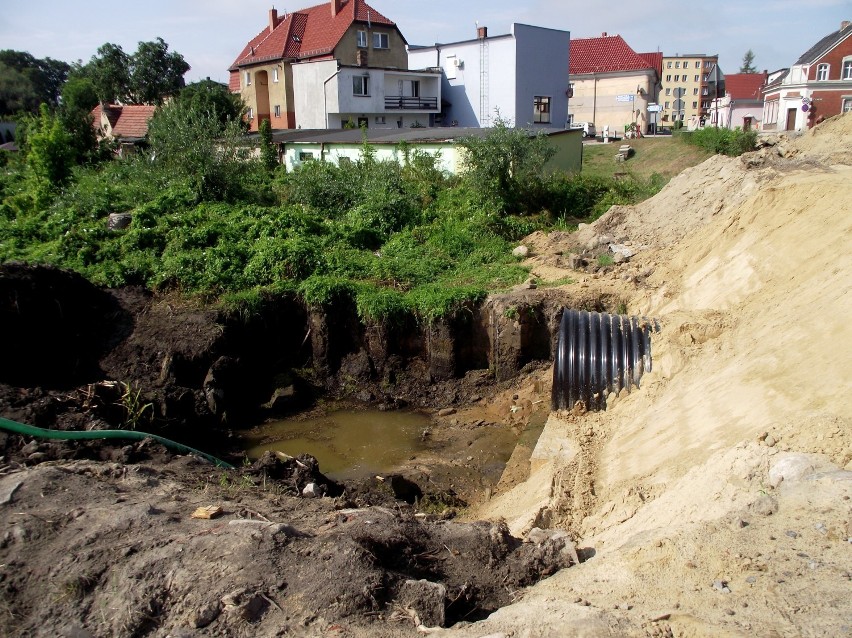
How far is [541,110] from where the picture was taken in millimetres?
38688

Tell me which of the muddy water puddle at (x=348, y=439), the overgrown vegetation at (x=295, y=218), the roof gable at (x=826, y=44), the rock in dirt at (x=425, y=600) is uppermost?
the roof gable at (x=826, y=44)

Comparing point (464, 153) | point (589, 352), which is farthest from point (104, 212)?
point (589, 352)

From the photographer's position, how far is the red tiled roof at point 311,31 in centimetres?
3819

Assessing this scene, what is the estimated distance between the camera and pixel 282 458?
1014 centimetres

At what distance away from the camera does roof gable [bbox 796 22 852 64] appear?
133 ft

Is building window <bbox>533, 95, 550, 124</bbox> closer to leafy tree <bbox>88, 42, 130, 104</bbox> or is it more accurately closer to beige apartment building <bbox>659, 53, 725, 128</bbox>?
leafy tree <bbox>88, 42, 130, 104</bbox>

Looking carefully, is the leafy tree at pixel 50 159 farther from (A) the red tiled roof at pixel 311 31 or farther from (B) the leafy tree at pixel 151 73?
(B) the leafy tree at pixel 151 73

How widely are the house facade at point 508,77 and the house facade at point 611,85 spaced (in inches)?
442

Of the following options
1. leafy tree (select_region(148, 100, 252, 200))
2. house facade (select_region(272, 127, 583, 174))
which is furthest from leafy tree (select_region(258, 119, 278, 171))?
leafy tree (select_region(148, 100, 252, 200))

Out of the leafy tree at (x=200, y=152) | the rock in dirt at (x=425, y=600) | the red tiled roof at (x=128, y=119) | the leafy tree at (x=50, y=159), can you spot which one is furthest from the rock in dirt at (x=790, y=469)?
the red tiled roof at (x=128, y=119)

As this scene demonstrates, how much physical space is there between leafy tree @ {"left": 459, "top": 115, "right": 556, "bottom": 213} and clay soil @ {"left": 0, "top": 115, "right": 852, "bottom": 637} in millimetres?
6868

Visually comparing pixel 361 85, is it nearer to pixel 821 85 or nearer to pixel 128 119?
pixel 128 119

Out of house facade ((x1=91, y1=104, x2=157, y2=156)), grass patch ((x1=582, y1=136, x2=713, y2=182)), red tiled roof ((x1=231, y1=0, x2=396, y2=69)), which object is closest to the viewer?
grass patch ((x1=582, y1=136, x2=713, y2=182))

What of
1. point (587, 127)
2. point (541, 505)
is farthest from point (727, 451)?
point (587, 127)
